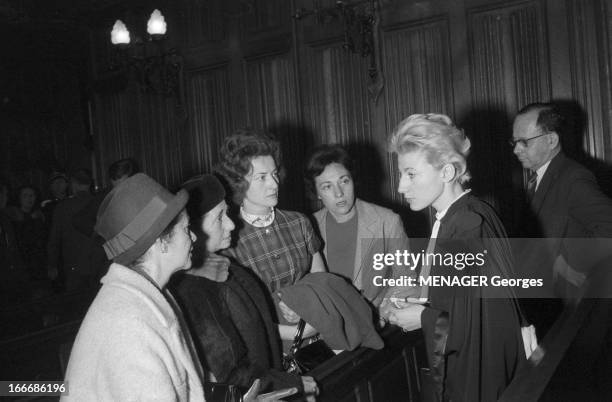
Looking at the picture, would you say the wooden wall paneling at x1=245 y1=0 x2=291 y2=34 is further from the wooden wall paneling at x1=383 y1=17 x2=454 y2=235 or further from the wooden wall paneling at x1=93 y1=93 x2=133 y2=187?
the wooden wall paneling at x1=93 y1=93 x2=133 y2=187

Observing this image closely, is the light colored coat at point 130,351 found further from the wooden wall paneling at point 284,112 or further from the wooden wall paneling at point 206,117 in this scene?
the wooden wall paneling at point 206,117

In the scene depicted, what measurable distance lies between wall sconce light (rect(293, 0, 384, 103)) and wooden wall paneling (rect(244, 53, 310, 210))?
664mm

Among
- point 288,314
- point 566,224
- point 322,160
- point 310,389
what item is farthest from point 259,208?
point 566,224

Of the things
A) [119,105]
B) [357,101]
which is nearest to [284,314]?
[357,101]

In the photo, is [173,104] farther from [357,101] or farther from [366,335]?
[366,335]

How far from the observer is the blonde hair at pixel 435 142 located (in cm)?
195

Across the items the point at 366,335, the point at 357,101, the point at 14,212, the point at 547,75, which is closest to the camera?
the point at 366,335

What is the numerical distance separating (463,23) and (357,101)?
1.04 m

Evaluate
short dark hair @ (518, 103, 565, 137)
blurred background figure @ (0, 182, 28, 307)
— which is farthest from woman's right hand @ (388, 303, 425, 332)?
blurred background figure @ (0, 182, 28, 307)

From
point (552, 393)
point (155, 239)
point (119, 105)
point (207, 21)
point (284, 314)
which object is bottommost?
point (552, 393)

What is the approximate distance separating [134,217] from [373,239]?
1641 mm

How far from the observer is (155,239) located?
5.02 feet

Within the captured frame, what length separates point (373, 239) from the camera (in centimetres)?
293

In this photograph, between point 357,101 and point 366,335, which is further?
point 357,101
